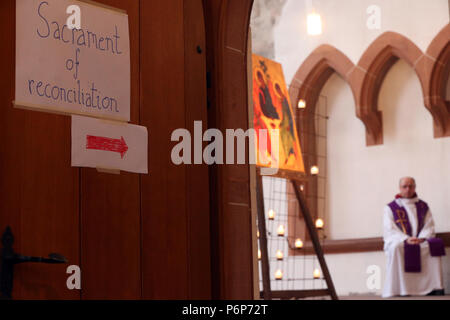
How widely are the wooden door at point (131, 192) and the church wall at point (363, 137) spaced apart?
274 inches

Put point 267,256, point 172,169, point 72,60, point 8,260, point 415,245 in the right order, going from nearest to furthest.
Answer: point 8,260, point 72,60, point 172,169, point 267,256, point 415,245

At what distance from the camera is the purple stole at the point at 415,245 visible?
9008mm

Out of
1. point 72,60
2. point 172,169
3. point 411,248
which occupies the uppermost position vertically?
point 72,60

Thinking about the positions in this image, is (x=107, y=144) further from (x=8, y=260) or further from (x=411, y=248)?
(x=411, y=248)

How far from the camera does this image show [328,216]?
1067 cm

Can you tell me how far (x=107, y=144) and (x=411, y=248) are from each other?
22.8 ft

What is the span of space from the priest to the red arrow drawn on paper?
685 centimetres

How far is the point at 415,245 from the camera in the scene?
357 inches

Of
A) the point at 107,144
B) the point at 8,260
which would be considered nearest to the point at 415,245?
the point at 107,144

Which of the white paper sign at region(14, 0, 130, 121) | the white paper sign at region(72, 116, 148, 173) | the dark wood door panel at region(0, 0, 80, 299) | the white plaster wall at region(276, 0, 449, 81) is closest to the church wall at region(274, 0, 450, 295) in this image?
the white plaster wall at region(276, 0, 449, 81)

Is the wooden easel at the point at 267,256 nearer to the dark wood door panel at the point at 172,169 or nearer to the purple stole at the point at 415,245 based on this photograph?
the purple stole at the point at 415,245

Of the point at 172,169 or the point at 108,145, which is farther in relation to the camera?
the point at 172,169
